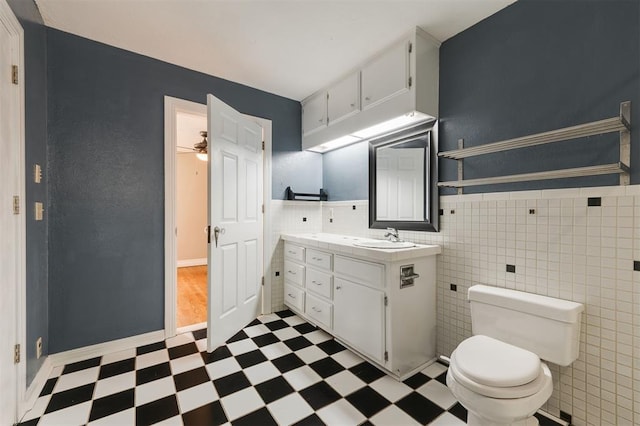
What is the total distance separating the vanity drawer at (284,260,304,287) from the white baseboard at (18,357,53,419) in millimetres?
1860

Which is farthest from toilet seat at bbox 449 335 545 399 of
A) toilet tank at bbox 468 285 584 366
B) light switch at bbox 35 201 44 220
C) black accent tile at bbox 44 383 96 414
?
light switch at bbox 35 201 44 220

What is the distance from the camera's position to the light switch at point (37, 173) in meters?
1.65

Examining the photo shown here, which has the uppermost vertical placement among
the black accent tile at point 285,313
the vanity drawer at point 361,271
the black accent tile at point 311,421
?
the vanity drawer at point 361,271

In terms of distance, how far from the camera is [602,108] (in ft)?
4.38

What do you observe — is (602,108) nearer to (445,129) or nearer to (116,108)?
(445,129)

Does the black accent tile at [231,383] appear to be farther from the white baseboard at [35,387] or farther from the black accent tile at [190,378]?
the white baseboard at [35,387]

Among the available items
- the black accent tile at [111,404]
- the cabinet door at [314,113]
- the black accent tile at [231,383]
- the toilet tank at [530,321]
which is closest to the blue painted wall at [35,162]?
the black accent tile at [111,404]

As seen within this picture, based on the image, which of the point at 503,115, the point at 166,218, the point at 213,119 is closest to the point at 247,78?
the point at 213,119

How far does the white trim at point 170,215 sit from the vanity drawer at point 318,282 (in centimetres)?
118

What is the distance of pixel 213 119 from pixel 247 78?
2.59 ft

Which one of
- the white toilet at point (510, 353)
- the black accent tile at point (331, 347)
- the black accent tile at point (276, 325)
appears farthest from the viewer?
the black accent tile at point (276, 325)

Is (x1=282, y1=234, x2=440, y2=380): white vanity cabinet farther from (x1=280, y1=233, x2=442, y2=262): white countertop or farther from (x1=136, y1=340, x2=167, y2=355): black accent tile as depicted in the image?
(x1=136, y1=340, x2=167, y2=355): black accent tile

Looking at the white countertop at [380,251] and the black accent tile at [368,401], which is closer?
the black accent tile at [368,401]

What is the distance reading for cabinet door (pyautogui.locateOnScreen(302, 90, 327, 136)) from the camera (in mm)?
2760
